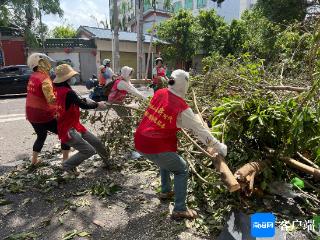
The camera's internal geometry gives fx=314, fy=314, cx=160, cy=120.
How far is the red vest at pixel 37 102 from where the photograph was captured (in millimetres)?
4340

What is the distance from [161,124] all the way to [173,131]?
151mm

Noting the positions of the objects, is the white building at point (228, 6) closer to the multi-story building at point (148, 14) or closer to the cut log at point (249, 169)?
the multi-story building at point (148, 14)

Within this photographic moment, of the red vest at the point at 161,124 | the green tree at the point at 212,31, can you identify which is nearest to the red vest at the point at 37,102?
the red vest at the point at 161,124

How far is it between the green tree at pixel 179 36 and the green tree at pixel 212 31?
4.63 ft

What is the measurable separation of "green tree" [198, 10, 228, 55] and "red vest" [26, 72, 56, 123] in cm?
2192

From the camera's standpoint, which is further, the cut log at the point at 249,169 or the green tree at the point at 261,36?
the green tree at the point at 261,36

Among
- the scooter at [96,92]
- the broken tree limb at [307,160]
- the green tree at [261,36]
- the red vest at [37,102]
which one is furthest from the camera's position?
the green tree at [261,36]

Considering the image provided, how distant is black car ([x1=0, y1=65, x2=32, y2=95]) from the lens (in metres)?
14.2

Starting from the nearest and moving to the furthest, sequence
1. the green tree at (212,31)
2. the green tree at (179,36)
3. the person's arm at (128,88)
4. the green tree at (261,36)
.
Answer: the person's arm at (128,88)
the green tree at (261,36)
the green tree at (179,36)
the green tree at (212,31)

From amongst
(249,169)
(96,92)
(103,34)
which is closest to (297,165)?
(249,169)

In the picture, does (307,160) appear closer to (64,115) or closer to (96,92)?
(64,115)

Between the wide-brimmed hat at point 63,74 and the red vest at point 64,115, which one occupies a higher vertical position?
the wide-brimmed hat at point 63,74

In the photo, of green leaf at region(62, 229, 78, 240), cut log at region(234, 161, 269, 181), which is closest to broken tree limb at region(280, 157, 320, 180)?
cut log at region(234, 161, 269, 181)

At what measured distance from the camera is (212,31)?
990 inches
